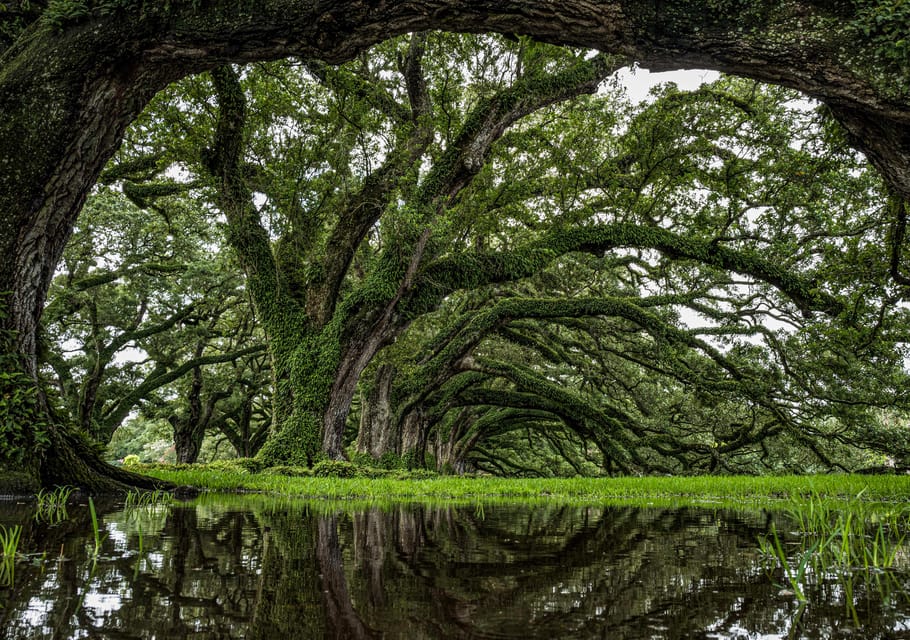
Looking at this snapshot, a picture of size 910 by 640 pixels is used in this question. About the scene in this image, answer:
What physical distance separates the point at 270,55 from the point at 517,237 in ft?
36.1

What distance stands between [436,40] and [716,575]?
10.8 metres

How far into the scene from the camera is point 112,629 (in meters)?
1.36

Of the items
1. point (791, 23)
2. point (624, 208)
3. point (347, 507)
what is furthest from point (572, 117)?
point (347, 507)

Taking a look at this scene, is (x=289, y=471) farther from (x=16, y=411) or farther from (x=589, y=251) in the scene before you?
(x=589, y=251)

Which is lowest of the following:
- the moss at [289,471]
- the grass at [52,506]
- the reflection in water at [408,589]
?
the moss at [289,471]

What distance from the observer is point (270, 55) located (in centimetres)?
521

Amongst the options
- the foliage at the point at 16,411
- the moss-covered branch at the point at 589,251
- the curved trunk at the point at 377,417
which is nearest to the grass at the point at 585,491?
the foliage at the point at 16,411

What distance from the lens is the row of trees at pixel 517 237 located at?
9.67m

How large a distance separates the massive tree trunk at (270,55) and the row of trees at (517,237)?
146 centimetres

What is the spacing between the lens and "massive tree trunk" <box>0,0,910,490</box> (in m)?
4.55

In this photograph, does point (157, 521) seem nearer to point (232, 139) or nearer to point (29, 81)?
point (29, 81)

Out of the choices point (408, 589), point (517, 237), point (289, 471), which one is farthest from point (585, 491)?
point (517, 237)

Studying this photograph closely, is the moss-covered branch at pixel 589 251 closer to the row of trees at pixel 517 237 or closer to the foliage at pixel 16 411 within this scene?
the row of trees at pixel 517 237

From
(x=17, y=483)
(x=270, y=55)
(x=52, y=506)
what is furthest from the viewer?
(x=270, y=55)
